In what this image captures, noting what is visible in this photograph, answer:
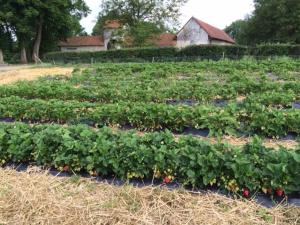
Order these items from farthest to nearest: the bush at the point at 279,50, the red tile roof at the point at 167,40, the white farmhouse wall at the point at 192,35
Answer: the red tile roof at the point at 167,40, the white farmhouse wall at the point at 192,35, the bush at the point at 279,50

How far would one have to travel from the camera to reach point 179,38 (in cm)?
4538

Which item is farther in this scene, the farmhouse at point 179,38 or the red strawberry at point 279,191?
the farmhouse at point 179,38

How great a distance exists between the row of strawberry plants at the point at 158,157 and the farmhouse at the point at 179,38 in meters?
35.0

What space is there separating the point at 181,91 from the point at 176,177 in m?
5.04

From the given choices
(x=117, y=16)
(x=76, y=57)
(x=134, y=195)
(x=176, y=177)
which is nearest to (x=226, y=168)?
(x=176, y=177)

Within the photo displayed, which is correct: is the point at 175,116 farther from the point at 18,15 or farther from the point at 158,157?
the point at 18,15

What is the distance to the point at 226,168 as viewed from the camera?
11.1 feet

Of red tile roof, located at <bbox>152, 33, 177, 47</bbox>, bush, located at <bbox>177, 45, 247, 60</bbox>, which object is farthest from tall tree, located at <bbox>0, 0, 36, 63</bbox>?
bush, located at <bbox>177, 45, 247, 60</bbox>

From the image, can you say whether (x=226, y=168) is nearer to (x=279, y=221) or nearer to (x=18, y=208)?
(x=279, y=221)

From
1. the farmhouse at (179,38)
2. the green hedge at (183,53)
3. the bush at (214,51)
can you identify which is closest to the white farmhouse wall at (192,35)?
the farmhouse at (179,38)

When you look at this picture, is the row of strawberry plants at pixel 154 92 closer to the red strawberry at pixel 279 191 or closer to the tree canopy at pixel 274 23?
the red strawberry at pixel 279 191

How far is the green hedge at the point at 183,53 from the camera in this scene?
22.6 meters

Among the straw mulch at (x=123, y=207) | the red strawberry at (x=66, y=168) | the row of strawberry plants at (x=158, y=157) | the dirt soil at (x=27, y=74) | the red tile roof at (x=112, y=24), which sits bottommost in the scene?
the dirt soil at (x=27, y=74)

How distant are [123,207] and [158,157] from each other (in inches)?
26.3
